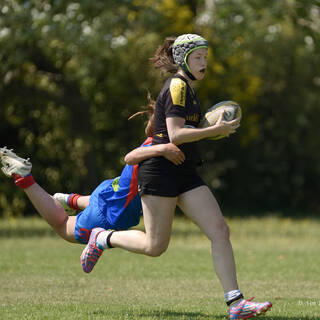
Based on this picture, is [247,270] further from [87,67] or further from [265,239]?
[87,67]

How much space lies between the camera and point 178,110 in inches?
241

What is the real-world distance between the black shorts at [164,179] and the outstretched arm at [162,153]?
2.5 inches

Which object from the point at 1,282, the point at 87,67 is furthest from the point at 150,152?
the point at 87,67

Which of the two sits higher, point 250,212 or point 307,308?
point 307,308

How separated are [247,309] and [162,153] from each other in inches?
53.7

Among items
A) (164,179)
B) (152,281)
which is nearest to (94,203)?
(164,179)

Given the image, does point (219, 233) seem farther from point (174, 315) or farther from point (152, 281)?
point (152, 281)

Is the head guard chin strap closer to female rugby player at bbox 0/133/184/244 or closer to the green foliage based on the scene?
female rugby player at bbox 0/133/184/244

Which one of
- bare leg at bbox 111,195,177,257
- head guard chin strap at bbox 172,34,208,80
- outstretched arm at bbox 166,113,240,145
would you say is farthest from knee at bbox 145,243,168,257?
head guard chin strap at bbox 172,34,208,80

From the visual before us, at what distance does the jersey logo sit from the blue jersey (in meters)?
0.98

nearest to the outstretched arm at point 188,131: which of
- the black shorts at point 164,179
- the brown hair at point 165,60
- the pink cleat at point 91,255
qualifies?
the black shorts at point 164,179

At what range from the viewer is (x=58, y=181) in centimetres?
2086

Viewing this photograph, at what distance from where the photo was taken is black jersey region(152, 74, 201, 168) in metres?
6.12

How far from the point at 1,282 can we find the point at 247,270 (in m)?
3.22
